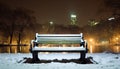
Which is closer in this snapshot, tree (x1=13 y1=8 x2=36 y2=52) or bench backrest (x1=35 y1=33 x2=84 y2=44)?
bench backrest (x1=35 y1=33 x2=84 y2=44)

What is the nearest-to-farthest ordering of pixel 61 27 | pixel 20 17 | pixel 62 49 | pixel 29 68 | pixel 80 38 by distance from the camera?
pixel 29 68 → pixel 62 49 → pixel 80 38 → pixel 20 17 → pixel 61 27

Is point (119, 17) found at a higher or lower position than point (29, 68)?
higher

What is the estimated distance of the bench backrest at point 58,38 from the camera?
1314 centimetres

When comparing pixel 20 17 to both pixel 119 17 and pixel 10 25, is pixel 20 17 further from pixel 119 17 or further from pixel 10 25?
pixel 119 17

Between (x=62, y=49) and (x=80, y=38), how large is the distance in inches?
57.5

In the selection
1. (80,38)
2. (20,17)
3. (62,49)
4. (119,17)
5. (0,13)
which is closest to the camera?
(62,49)

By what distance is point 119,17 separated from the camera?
37875 mm

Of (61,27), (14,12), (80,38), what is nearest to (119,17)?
(80,38)

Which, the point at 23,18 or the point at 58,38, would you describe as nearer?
the point at 58,38

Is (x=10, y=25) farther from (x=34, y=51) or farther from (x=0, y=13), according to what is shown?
(x=34, y=51)

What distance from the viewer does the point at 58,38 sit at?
13.4 metres

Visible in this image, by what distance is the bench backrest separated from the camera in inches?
517

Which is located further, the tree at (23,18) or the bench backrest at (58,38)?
the tree at (23,18)

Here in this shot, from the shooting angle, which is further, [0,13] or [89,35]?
[89,35]
